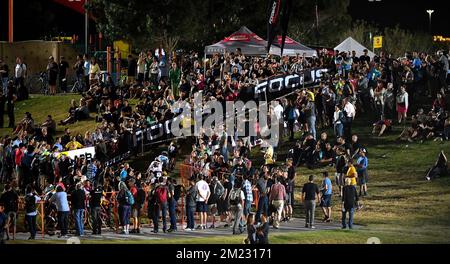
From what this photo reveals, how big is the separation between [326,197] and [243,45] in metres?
10.4

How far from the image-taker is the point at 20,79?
105 ft

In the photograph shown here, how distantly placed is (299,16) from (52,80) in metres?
14.7

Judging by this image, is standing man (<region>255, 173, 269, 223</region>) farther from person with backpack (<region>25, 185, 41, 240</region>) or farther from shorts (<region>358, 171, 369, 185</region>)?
person with backpack (<region>25, 185, 41, 240</region>)

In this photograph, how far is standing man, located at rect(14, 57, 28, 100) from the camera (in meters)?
31.5

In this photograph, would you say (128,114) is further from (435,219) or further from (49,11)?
(49,11)

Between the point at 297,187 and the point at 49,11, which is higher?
the point at 49,11

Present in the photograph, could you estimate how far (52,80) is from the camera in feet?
107

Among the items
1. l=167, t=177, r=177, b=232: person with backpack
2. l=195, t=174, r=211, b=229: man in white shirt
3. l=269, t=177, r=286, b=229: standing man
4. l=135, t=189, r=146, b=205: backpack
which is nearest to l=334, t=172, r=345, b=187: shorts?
l=269, t=177, r=286, b=229: standing man

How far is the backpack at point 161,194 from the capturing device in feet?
66.3

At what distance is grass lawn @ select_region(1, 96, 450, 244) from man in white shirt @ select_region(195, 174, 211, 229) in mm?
1692

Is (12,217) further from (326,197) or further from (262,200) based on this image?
(326,197)

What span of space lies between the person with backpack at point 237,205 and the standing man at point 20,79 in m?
13.0
